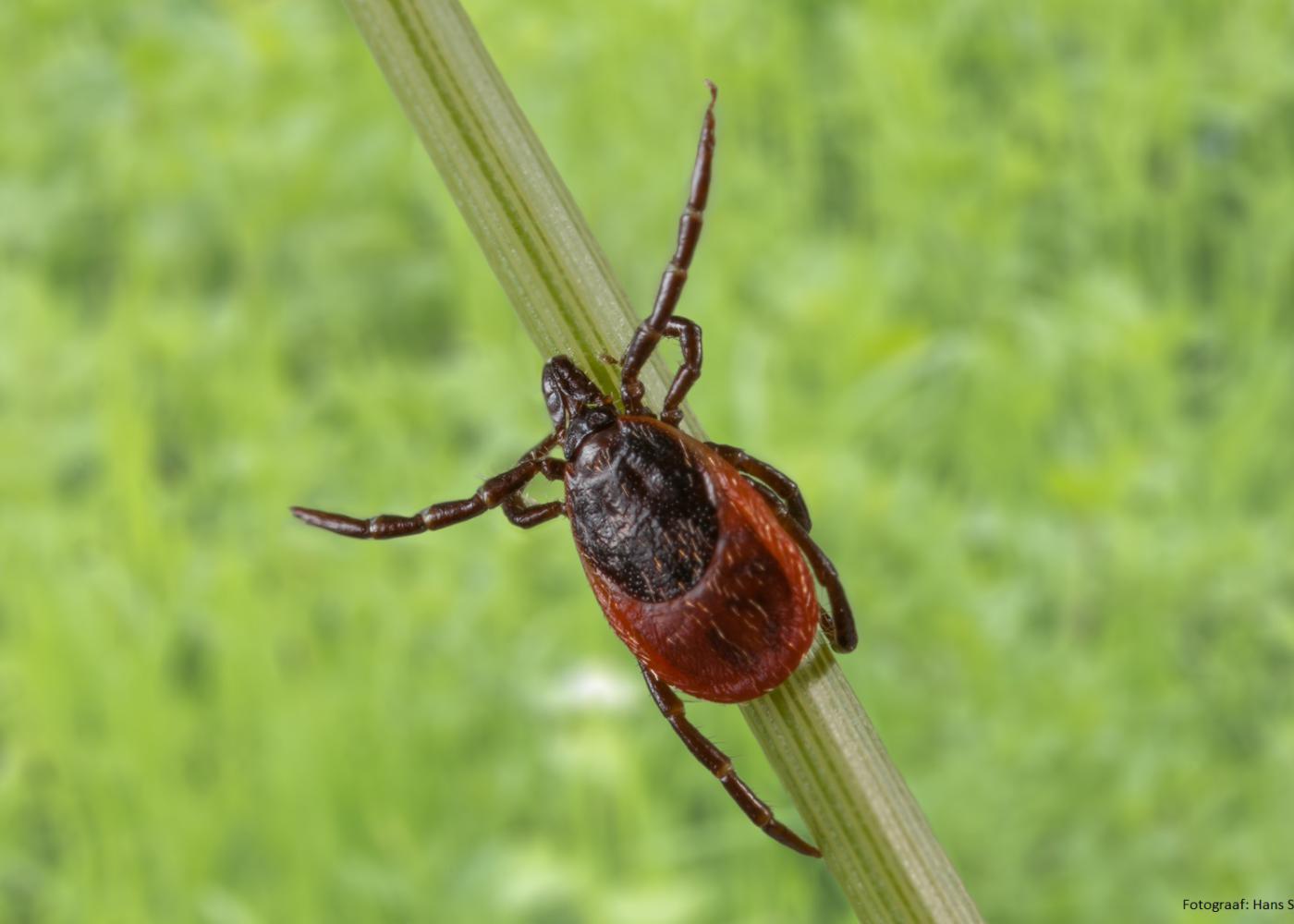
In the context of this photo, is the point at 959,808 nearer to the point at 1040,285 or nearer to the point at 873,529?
the point at 873,529

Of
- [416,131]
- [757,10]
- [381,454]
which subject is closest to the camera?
[416,131]

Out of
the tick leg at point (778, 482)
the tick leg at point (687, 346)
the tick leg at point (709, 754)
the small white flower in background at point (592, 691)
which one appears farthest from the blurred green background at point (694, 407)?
the tick leg at point (709, 754)

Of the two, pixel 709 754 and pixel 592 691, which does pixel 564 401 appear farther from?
pixel 592 691

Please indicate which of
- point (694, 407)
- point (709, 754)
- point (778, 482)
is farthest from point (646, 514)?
point (694, 407)

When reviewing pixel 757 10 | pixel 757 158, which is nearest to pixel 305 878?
pixel 757 158

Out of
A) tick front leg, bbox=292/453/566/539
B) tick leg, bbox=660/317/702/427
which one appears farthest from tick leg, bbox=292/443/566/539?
tick leg, bbox=660/317/702/427

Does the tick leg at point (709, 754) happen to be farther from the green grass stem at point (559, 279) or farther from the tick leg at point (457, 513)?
the green grass stem at point (559, 279)
